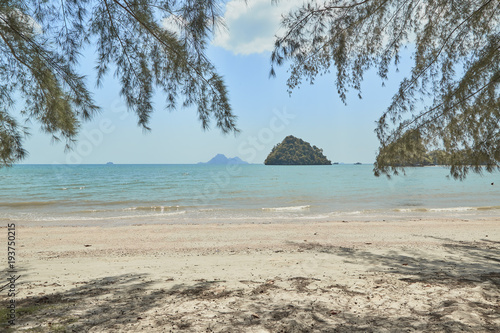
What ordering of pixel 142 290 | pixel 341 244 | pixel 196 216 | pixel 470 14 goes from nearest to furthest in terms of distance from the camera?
1. pixel 142 290
2. pixel 470 14
3. pixel 341 244
4. pixel 196 216

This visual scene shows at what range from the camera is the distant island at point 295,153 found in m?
128

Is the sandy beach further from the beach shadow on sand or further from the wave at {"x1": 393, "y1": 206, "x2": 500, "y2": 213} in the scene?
the wave at {"x1": 393, "y1": 206, "x2": 500, "y2": 213}

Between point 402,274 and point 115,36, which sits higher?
point 115,36

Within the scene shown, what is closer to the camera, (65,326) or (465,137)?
(65,326)

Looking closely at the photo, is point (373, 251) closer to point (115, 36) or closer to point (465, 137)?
point (465, 137)

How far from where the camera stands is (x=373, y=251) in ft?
24.3

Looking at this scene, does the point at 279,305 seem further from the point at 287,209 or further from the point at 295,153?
the point at 295,153

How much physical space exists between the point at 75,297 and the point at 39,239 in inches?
283

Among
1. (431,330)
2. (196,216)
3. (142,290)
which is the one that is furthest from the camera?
(196,216)

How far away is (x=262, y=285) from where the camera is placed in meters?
4.64

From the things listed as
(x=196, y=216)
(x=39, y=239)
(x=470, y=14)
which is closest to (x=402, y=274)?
(x=470, y=14)

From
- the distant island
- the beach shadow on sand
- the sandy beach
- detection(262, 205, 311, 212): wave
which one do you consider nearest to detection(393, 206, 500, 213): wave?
detection(262, 205, 311, 212): wave

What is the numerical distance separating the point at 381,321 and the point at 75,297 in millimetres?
3475

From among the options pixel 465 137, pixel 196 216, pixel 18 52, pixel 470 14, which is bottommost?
pixel 196 216
